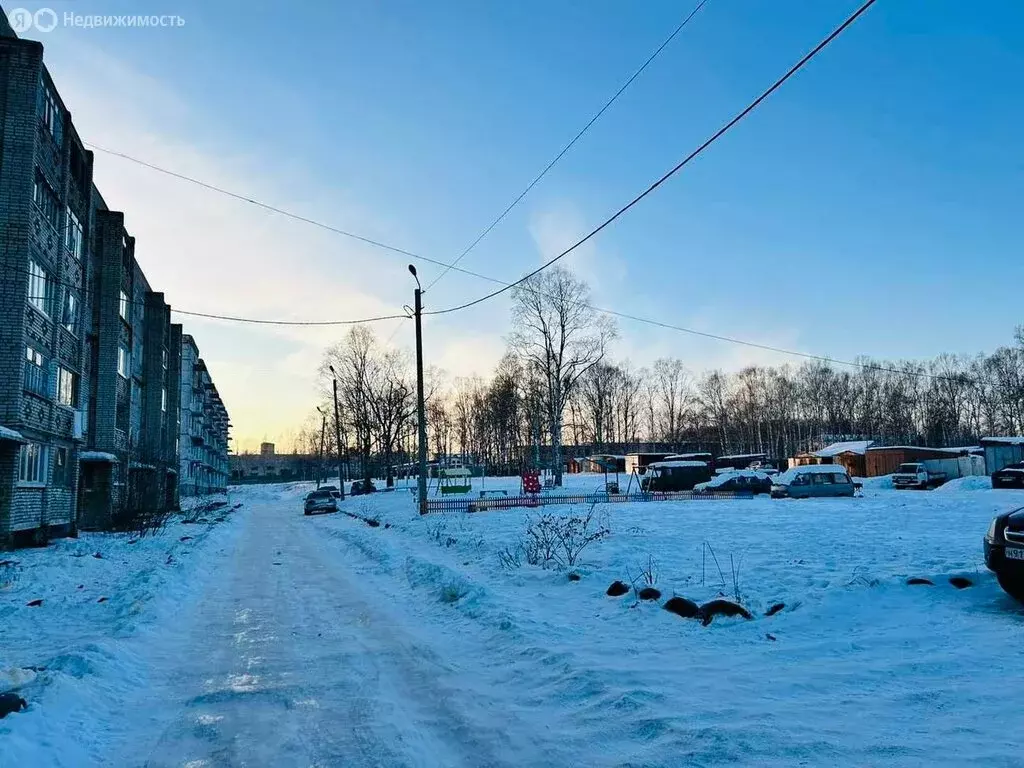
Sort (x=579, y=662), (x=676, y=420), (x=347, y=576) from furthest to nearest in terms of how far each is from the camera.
→ (x=676, y=420) < (x=347, y=576) < (x=579, y=662)

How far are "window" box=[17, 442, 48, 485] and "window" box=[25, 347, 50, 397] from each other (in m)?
1.59

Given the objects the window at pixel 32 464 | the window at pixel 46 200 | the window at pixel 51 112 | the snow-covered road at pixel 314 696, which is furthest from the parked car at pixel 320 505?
the snow-covered road at pixel 314 696

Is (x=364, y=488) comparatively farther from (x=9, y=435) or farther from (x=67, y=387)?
(x=9, y=435)

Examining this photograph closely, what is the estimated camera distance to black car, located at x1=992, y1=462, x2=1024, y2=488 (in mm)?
33375

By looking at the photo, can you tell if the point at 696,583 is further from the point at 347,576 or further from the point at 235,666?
the point at 347,576

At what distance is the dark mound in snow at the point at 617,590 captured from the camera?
8922 mm

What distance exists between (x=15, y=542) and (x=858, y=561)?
2042cm

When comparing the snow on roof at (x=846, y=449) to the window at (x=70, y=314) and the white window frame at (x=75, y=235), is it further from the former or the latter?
the white window frame at (x=75, y=235)

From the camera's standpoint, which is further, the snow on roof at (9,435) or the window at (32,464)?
the window at (32,464)

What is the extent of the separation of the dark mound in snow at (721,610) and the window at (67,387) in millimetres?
21624

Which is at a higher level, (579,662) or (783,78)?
(783,78)

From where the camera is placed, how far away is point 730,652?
20.8 ft

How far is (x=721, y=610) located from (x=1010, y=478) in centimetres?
3509

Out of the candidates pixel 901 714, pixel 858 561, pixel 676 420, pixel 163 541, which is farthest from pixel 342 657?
pixel 676 420
